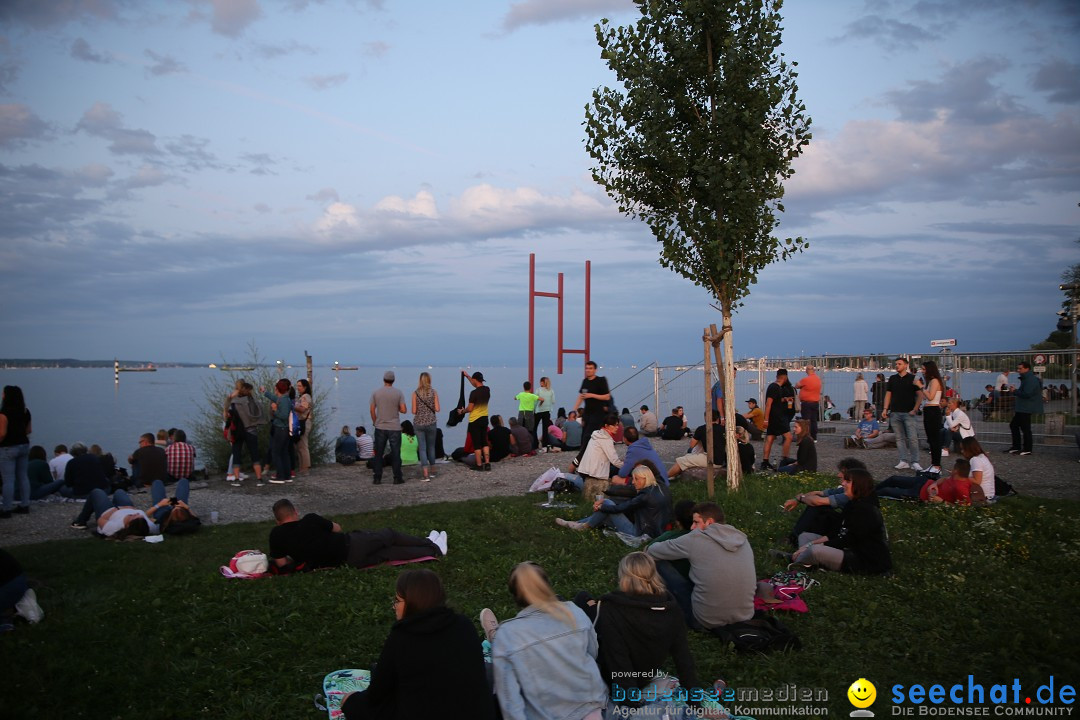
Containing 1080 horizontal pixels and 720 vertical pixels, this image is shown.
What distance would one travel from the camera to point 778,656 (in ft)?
18.3

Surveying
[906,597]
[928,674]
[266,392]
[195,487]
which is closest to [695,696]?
[928,674]

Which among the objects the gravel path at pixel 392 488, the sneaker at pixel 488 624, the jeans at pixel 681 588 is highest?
the sneaker at pixel 488 624

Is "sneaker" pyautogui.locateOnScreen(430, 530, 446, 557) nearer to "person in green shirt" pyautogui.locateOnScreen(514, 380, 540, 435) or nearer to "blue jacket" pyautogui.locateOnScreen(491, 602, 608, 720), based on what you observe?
Answer: "blue jacket" pyautogui.locateOnScreen(491, 602, 608, 720)

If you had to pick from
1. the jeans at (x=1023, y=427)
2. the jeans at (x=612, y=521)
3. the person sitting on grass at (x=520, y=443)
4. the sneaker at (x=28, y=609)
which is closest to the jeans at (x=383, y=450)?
the person sitting on grass at (x=520, y=443)

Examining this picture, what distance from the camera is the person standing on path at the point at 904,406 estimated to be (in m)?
13.2

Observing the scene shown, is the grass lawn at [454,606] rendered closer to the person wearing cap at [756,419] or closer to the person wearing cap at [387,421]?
the person wearing cap at [387,421]

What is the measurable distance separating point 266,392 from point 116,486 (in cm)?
356

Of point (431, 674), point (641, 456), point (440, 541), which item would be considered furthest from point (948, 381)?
point (431, 674)

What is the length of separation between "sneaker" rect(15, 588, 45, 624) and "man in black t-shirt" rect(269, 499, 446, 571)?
1978 millimetres

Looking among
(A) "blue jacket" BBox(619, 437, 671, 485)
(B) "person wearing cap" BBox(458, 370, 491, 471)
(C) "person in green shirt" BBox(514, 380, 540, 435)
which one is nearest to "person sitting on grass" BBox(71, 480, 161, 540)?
(A) "blue jacket" BBox(619, 437, 671, 485)

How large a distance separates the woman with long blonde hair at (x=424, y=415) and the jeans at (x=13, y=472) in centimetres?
618

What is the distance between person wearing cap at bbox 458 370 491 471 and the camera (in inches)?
613

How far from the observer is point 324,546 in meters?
7.64

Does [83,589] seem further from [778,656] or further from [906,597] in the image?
[906,597]
